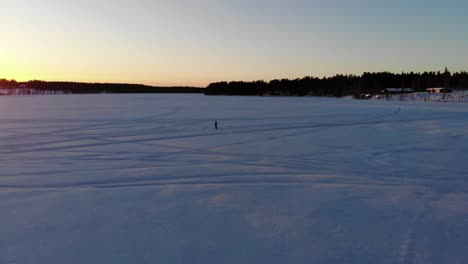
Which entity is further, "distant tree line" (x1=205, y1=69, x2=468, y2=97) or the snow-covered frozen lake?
"distant tree line" (x1=205, y1=69, x2=468, y2=97)

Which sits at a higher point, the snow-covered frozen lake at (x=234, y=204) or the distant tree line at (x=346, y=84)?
the distant tree line at (x=346, y=84)

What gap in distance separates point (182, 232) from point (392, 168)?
6057 mm

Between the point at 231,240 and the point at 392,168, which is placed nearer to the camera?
the point at 231,240

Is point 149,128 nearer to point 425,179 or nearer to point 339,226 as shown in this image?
point 425,179

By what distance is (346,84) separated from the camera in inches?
4916

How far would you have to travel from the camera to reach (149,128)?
18.7 metres

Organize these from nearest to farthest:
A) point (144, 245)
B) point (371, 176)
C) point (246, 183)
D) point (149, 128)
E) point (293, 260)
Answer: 1. point (293, 260)
2. point (144, 245)
3. point (246, 183)
4. point (371, 176)
5. point (149, 128)

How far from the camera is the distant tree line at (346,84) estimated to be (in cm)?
11000

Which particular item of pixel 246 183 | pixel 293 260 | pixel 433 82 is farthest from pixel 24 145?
pixel 433 82

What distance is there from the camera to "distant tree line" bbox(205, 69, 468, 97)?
361 feet

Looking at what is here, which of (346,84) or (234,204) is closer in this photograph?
(234,204)

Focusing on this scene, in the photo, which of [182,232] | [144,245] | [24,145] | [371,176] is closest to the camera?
[144,245]

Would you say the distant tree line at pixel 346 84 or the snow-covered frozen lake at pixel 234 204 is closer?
the snow-covered frozen lake at pixel 234 204

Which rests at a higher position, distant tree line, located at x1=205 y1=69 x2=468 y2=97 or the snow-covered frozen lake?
distant tree line, located at x1=205 y1=69 x2=468 y2=97
